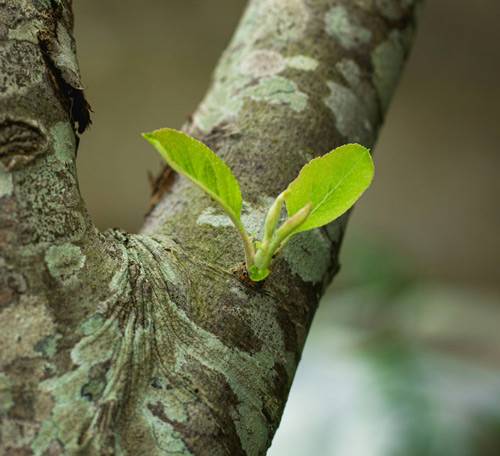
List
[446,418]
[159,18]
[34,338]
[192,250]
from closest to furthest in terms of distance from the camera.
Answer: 1. [34,338]
2. [192,250]
3. [446,418]
4. [159,18]

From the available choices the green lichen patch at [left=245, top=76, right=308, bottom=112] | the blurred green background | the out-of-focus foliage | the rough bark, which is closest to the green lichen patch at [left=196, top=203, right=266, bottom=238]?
the rough bark

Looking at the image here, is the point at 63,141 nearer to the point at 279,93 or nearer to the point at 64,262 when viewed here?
the point at 64,262

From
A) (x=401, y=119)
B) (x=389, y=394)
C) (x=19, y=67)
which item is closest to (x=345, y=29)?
(x=19, y=67)

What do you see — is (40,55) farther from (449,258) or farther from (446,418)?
(449,258)

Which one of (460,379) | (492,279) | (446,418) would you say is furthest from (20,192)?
(492,279)

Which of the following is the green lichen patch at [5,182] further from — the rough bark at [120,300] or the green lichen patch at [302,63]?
the green lichen patch at [302,63]

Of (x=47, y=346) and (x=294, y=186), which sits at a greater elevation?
(x=294, y=186)

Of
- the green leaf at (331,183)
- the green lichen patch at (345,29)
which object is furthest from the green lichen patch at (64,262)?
the green lichen patch at (345,29)
